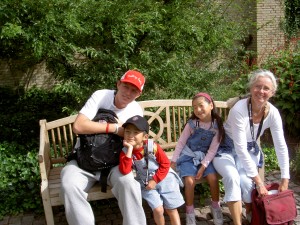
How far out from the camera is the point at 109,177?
2922 millimetres

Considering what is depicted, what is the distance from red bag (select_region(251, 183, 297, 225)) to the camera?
2777 millimetres

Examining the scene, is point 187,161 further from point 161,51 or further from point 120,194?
point 161,51

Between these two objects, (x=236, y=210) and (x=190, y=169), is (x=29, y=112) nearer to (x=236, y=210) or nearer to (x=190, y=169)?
(x=190, y=169)

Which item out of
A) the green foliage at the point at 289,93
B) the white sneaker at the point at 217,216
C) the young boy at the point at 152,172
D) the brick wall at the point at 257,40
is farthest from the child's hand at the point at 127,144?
the brick wall at the point at 257,40

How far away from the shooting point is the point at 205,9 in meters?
5.15

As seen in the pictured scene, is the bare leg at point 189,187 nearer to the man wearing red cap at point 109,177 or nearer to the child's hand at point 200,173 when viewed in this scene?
the child's hand at point 200,173

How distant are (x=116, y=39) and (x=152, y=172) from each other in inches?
75.3

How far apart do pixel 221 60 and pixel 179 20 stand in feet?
6.19

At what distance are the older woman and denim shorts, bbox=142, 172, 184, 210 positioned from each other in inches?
17.0

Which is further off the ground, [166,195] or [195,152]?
[195,152]

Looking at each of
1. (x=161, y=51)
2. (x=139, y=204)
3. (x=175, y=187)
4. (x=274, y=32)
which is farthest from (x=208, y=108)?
(x=274, y=32)

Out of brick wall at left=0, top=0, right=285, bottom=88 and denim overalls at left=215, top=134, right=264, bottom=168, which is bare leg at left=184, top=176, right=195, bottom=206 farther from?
brick wall at left=0, top=0, right=285, bottom=88

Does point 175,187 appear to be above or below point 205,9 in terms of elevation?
below

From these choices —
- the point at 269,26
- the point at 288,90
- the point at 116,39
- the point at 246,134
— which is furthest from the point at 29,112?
the point at 269,26
